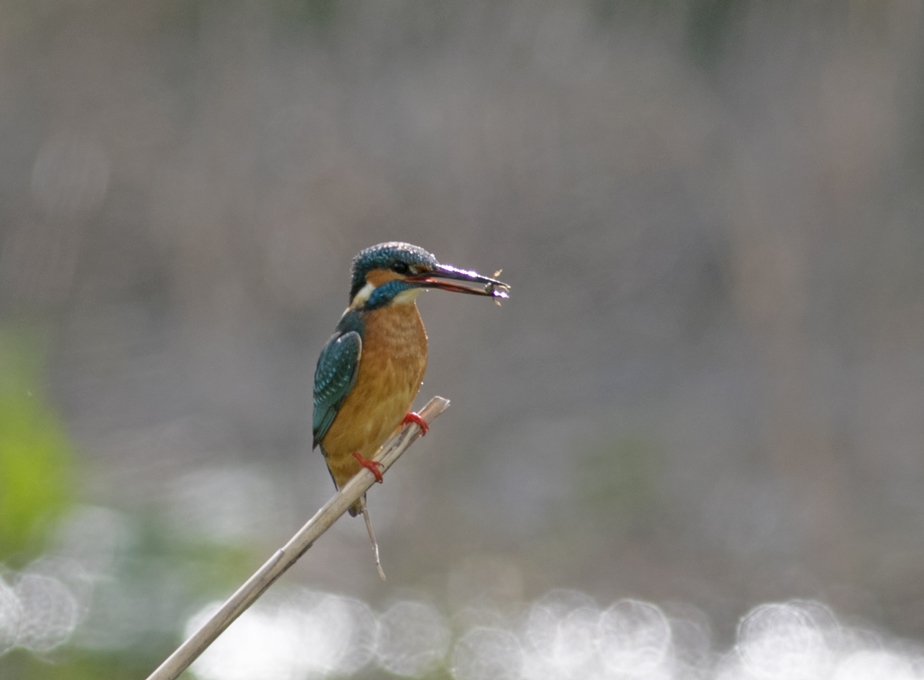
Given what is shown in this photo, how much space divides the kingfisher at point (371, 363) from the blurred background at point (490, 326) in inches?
119

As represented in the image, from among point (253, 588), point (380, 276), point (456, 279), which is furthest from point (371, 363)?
point (253, 588)

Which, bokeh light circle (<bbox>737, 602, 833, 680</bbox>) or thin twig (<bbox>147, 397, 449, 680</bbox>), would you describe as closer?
thin twig (<bbox>147, 397, 449, 680</bbox>)

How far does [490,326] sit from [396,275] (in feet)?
18.0

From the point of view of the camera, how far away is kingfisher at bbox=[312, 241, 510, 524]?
2756 millimetres

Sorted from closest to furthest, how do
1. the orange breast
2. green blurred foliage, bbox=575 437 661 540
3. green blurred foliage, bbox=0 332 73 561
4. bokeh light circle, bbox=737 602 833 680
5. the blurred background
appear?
the orange breast, green blurred foliage, bbox=0 332 73 561, bokeh light circle, bbox=737 602 833 680, the blurred background, green blurred foliage, bbox=575 437 661 540

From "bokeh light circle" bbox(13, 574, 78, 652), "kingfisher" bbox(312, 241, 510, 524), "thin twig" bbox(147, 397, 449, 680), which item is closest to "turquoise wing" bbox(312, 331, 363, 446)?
Result: "kingfisher" bbox(312, 241, 510, 524)

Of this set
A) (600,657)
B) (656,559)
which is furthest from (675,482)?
(600,657)

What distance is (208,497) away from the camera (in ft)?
21.9

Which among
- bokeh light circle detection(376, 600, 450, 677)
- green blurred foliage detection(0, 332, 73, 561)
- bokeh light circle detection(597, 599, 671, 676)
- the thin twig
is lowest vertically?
the thin twig

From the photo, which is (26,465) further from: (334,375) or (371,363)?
(371,363)

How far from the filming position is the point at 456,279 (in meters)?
2.49

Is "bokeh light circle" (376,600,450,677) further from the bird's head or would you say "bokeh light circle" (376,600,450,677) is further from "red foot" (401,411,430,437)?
the bird's head

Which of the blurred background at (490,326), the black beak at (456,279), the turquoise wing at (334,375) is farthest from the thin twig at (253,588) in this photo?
the blurred background at (490,326)

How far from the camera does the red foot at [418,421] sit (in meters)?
2.35
